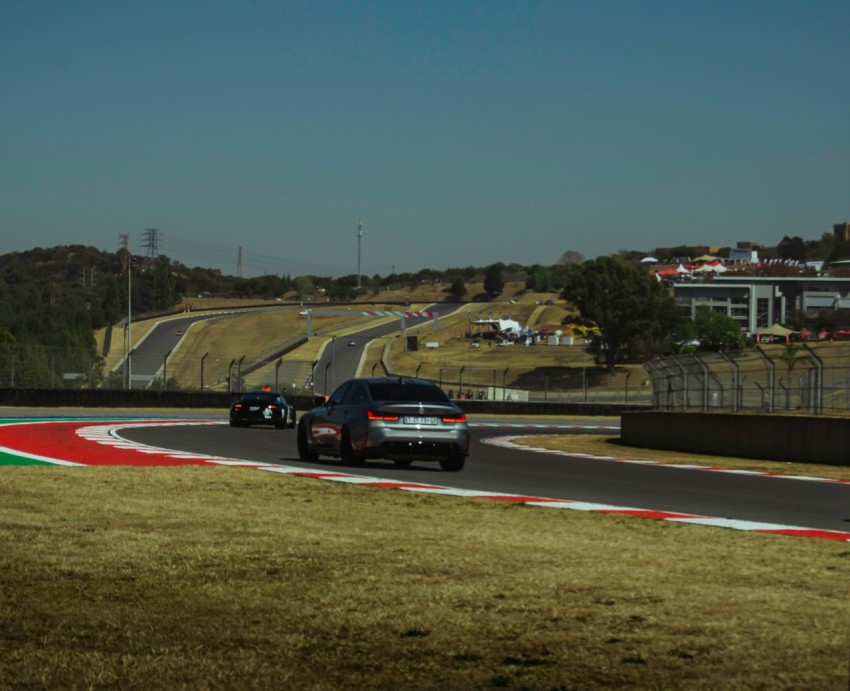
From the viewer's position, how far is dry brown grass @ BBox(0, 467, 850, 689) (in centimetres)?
523

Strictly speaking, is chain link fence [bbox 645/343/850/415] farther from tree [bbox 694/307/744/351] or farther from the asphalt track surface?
tree [bbox 694/307/744/351]

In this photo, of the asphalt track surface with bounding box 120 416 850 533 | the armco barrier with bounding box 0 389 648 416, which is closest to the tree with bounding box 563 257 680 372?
the armco barrier with bounding box 0 389 648 416

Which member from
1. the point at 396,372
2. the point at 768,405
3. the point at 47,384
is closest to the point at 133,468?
the point at 768,405

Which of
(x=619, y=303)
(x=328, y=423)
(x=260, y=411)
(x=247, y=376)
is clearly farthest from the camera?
(x=619, y=303)

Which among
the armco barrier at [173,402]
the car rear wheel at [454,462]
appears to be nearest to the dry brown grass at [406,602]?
the car rear wheel at [454,462]

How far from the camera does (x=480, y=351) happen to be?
114 metres

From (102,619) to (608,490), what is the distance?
33.7ft

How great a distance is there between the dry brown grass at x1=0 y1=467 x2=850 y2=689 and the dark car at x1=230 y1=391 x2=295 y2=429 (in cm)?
2615

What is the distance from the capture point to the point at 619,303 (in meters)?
112

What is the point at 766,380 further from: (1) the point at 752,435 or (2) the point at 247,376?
(2) the point at 247,376

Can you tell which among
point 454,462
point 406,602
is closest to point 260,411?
point 454,462

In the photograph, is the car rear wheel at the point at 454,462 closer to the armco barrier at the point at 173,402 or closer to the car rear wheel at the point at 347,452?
the car rear wheel at the point at 347,452

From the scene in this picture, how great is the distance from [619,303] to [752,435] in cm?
8554

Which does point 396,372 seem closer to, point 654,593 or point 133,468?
point 133,468
